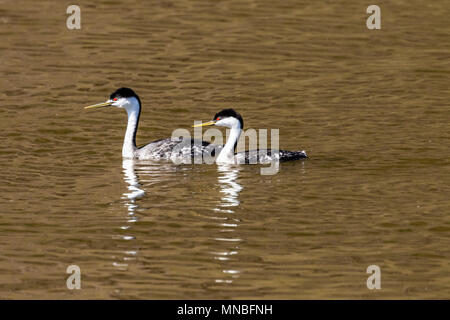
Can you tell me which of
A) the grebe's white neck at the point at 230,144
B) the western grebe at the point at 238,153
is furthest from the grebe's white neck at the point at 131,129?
the grebe's white neck at the point at 230,144

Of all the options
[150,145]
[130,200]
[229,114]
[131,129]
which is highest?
[229,114]

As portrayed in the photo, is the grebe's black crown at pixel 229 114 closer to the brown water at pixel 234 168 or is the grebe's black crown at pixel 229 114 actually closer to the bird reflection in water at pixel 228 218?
the bird reflection in water at pixel 228 218

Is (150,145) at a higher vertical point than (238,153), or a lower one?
higher

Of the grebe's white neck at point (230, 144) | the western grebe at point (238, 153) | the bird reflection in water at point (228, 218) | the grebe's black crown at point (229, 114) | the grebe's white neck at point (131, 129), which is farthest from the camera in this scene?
the grebe's white neck at point (131, 129)

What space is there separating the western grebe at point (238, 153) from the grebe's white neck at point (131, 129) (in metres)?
1.21

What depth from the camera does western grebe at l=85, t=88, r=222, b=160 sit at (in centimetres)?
1505

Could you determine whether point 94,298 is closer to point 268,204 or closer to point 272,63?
point 268,204

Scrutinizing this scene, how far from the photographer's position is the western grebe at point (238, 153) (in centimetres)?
1450

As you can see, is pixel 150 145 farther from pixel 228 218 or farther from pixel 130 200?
pixel 228 218

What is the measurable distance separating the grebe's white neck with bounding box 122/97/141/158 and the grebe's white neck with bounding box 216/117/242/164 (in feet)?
4.34

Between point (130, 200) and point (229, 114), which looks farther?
point (229, 114)

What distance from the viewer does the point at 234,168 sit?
47.5 ft

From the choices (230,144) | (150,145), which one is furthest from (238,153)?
(150,145)

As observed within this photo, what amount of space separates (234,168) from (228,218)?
2.97 metres
